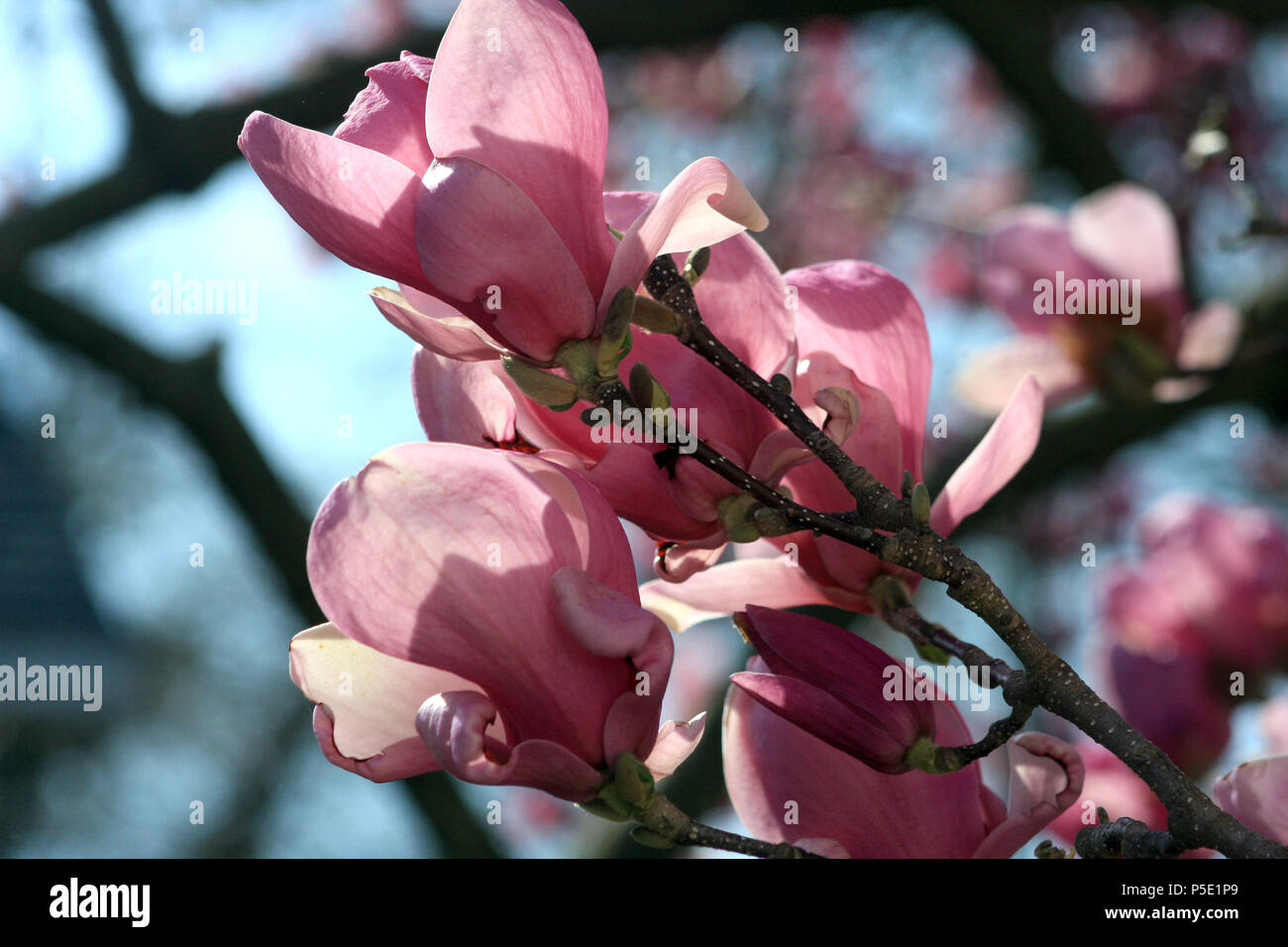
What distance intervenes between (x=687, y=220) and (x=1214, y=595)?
2.43 ft

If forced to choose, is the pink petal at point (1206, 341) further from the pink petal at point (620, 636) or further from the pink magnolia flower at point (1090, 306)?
the pink petal at point (620, 636)

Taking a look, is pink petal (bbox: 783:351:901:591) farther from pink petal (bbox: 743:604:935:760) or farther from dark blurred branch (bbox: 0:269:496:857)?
dark blurred branch (bbox: 0:269:496:857)

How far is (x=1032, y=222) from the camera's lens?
1.02m

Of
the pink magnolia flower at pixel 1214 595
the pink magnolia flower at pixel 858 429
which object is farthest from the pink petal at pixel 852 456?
the pink magnolia flower at pixel 1214 595

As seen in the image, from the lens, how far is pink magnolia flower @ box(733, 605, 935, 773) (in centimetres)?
34

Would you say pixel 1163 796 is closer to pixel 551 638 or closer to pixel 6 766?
pixel 551 638

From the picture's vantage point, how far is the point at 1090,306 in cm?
99

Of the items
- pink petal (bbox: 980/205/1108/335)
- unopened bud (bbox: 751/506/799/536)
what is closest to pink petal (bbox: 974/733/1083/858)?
unopened bud (bbox: 751/506/799/536)

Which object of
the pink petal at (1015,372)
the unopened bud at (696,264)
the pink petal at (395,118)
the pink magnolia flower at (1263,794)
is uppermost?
the pink petal at (395,118)

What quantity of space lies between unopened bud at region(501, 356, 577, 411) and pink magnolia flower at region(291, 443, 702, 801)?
0.09ft

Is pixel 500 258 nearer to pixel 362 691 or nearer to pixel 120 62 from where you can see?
pixel 362 691

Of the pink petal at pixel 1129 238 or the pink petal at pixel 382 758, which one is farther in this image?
the pink petal at pixel 1129 238

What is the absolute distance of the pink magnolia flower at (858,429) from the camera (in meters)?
0.39


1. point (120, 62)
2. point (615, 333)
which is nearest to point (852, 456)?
point (615, 333)
